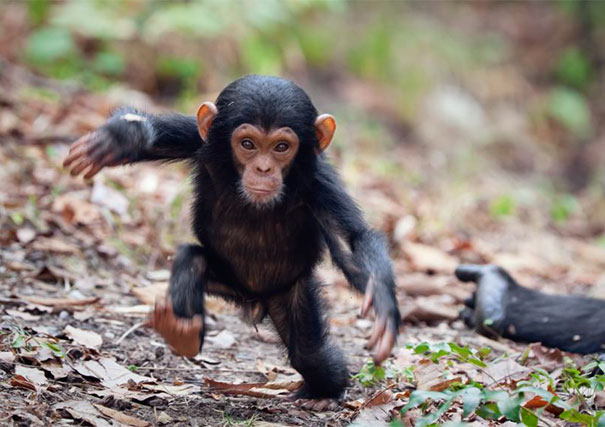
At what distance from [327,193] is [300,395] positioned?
1097 mm

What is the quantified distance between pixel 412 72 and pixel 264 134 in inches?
309

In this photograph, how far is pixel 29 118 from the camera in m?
7.65

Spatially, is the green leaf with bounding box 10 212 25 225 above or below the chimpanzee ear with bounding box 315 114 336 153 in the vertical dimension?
below

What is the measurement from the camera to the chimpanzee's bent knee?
149 inches

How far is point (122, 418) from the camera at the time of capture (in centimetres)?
347

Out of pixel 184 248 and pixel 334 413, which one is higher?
pixel 184 248

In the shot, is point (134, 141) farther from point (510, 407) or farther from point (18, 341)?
point (510, 407)

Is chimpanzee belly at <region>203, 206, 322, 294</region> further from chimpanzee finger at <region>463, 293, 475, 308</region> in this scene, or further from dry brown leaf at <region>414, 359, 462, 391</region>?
chimpanzee finger at <region>463, 293, 475, 308</region>

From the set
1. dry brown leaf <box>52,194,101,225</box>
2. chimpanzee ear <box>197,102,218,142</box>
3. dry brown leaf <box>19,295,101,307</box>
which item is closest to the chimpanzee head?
chimpanzee ear <box>197,102,218,142</box>

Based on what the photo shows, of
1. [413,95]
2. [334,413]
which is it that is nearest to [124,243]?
[334,413]

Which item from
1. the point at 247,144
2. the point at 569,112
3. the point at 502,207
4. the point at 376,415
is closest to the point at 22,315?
the point at 247,144

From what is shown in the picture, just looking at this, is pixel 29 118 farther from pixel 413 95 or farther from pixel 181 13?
pixel 413 95

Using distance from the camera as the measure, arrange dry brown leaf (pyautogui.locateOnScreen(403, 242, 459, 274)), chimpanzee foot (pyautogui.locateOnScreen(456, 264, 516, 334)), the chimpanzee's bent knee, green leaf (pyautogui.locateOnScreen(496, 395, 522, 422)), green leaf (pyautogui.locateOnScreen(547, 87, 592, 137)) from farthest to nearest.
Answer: green leaf (pyautogui.locateOnScreen(547, 87, 592, 137)), dry brown leaf (pyautogui.locateOnScreen(403, 242, 459, 274)), chimpanzee foot (pyautogui.locateOnScreen(456, 264, 516, 334)), the chimpanzee's bent knee, green leaf (pyautogui.locateOnScreen(496, 395, 522, 422))

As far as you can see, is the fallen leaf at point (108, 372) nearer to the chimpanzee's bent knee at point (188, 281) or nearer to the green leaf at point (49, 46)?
the chimpanzee's bent knee at point (188, 281)
